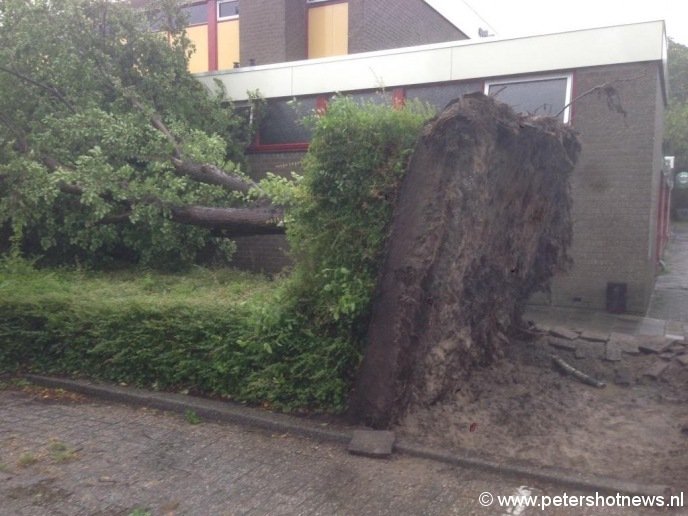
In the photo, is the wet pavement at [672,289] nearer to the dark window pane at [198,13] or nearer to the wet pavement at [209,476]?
the wet pavement at [209,476]

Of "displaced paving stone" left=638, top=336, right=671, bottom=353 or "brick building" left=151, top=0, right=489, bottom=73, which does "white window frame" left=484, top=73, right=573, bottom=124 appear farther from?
"brick building" left=151, top=0, right=489, bottom=73

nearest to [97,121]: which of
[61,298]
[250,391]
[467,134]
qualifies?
[61,298]

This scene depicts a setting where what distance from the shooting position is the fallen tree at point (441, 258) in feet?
18.4

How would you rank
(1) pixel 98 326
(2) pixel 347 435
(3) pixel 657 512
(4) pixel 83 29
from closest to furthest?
(3) pixel 657 512 < (2) pixel 347 435 < (1) pixel 98 326 < (4) pixel 83 29

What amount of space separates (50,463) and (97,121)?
18.0ft

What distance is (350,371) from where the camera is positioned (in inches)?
234

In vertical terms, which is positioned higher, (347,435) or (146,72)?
(146,72)

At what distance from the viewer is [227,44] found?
16750 mm

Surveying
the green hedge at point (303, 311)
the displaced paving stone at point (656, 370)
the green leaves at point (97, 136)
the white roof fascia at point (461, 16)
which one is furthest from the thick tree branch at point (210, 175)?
the white roof fascia at point (461, 16)

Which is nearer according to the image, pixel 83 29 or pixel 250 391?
pixel 250 391

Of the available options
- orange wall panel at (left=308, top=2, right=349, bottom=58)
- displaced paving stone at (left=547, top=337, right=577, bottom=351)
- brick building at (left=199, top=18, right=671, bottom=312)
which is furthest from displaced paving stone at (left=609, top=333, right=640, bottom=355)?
orange wall panel at (left=308, top=2, right=349, bottom=58)

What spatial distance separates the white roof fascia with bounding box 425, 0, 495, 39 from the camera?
61.3ft

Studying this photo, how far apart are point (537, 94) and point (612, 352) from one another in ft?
16.4

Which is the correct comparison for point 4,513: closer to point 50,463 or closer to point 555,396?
point 50,463
